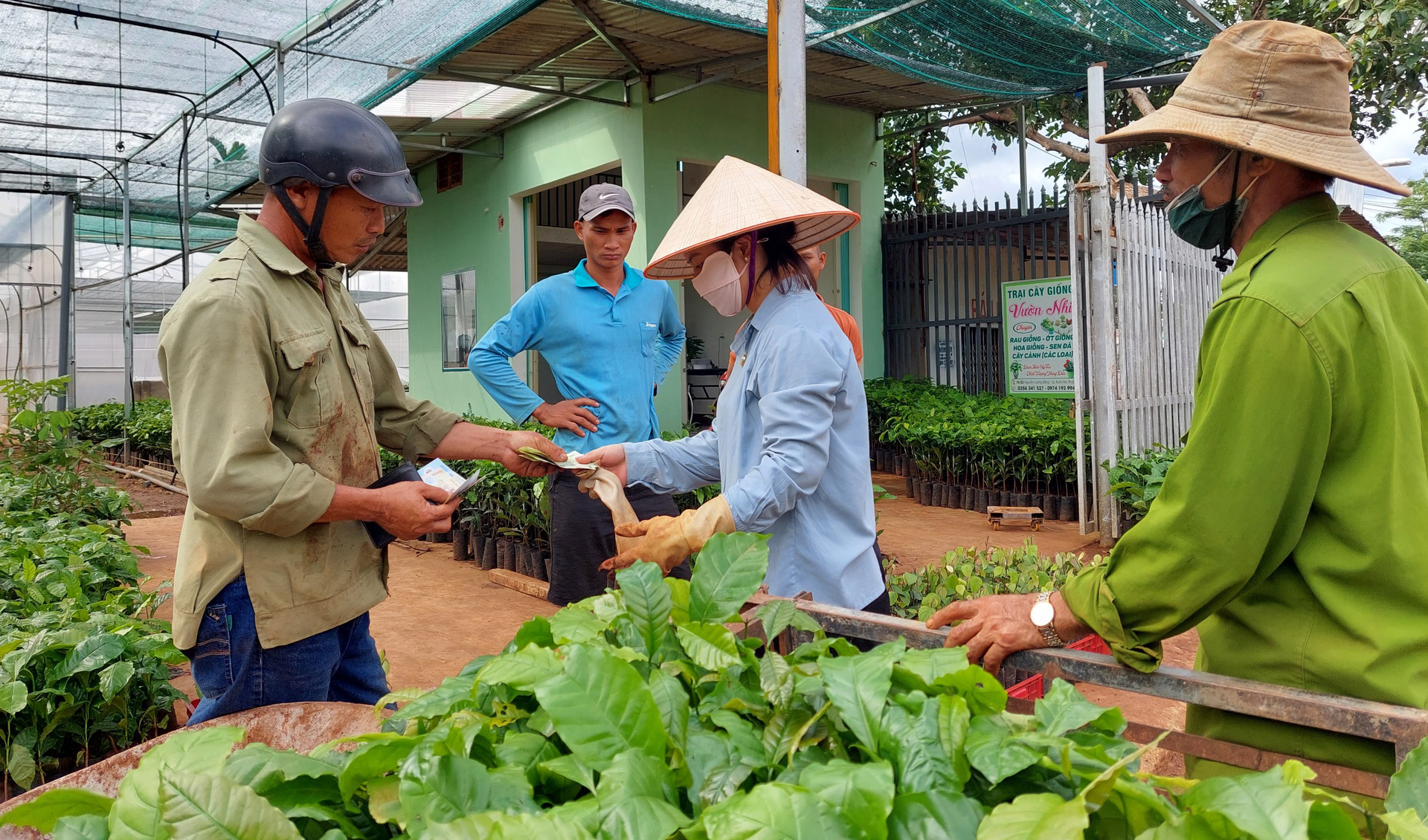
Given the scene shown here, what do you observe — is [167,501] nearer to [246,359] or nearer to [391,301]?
[246,359]

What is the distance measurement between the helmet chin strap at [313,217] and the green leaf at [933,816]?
1859 mm

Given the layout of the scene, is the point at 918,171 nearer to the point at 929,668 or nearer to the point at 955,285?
the point at 955,285

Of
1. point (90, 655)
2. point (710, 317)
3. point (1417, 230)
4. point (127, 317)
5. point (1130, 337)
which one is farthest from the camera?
point (1417, 230)

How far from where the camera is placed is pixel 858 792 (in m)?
0.95

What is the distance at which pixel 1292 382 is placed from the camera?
4.33ft

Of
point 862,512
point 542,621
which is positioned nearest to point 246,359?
point 542,621

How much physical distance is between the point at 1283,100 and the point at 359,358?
2029 mm

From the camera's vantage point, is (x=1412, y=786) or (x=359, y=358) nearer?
(x=1412, y=786)

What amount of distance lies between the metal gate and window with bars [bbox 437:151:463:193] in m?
5.22

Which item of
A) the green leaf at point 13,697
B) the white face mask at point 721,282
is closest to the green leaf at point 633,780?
the white face mask at point 721,282

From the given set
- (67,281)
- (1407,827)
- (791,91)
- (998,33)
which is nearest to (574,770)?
(1407,827)

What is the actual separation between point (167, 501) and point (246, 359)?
1058 centimetres

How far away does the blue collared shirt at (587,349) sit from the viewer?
4.12 m

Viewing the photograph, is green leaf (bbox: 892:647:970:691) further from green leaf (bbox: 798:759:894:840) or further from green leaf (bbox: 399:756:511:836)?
green leaf (bbox: 399:756:511:836)
